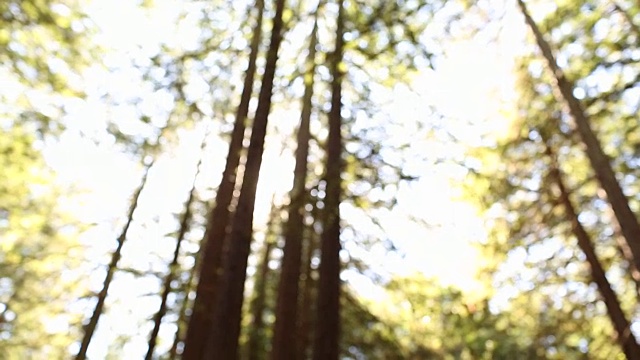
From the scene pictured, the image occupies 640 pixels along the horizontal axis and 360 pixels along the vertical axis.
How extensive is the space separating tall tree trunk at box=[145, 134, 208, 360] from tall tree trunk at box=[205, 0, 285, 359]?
11.0ft

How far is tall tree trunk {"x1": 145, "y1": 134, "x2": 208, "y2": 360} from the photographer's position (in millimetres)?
10823

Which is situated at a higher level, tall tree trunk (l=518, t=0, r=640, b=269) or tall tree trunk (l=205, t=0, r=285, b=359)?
tall tree trunk (l=518, t=0, r=640, b=269)

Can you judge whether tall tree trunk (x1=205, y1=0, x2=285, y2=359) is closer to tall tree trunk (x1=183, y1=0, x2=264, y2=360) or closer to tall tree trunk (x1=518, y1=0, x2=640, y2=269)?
tall tree trunk (x1=183, y1=0, x2=264, y2=360)

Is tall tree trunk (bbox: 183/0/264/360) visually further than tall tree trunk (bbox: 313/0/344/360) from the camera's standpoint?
No

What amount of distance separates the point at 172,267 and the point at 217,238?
135 cm

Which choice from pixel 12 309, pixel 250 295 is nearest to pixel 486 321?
pixel 250 295

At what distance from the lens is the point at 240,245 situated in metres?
5.64

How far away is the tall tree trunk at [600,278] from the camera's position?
9.36 meters

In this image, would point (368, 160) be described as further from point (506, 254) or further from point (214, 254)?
point (506, 254)

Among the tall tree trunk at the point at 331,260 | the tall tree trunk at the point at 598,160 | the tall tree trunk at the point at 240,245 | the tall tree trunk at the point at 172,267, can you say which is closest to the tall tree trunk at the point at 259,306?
the tall tree trunk at the point at 172,267

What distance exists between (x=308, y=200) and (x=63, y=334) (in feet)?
31.5

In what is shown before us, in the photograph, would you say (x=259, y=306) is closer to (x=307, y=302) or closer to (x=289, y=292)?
(x=307, y=302)

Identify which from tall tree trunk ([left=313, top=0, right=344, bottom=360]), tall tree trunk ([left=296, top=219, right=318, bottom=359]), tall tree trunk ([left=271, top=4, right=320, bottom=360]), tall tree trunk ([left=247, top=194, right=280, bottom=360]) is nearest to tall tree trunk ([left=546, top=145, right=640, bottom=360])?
tall tree trunk ([left=313, top=0, right=344, bottom=360])

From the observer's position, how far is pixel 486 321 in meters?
11.9
